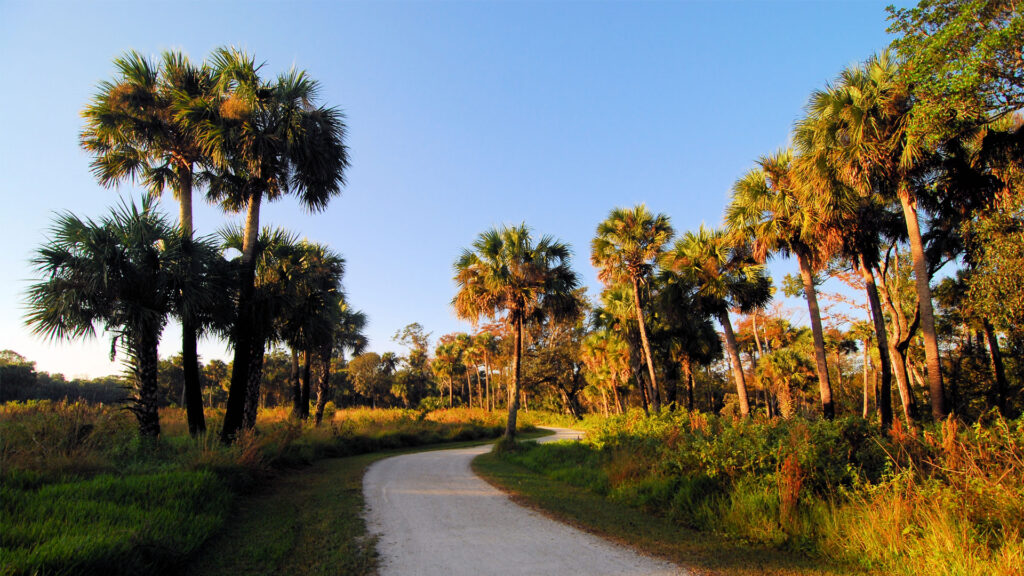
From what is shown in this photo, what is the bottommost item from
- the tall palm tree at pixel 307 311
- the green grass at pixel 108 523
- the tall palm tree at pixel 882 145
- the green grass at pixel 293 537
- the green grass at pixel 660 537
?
the green grass at pixel 660 537

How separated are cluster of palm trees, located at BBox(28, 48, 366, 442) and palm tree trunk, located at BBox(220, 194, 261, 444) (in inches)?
1.2

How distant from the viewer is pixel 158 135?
1353 centimetres

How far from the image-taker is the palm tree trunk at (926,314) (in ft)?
39.0

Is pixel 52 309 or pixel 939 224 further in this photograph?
pixel 939 224

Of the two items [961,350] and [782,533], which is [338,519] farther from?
[961,350]

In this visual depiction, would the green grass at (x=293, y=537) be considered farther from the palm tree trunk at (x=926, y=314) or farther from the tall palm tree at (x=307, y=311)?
the palm tree trunk at (x=926, y=314)

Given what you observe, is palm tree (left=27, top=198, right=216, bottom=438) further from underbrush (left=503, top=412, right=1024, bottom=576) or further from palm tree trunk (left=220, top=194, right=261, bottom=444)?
underbrush (left=503, top=412, right=1024, bottom=576)

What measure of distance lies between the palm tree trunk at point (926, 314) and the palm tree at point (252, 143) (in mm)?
16528

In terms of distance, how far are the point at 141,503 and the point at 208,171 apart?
1206 centimetres

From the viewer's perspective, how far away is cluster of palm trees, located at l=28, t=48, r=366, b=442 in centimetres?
1077

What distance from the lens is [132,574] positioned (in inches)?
170

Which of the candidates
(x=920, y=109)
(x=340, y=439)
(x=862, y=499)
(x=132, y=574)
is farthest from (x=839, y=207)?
(x=340, y=439)

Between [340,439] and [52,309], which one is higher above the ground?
[52,309]

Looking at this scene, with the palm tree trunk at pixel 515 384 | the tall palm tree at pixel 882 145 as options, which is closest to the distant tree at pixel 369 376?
the palm tree trunk at pixel 515 384
